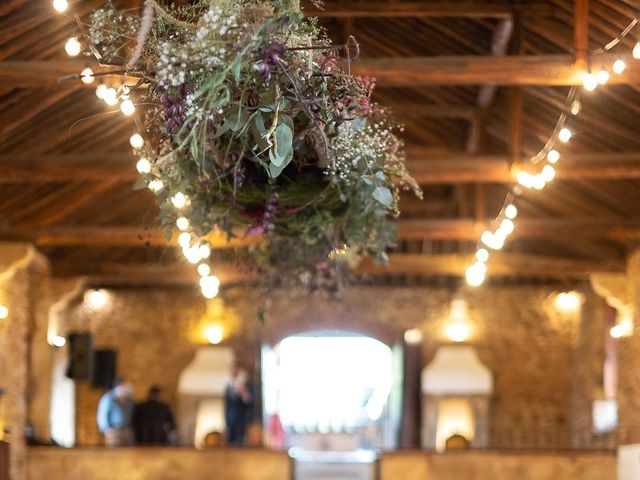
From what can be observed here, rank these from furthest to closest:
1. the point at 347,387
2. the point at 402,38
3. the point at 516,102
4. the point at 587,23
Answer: the point at 347,387 → the point at 402,38 → the point at 516,102 → the point at 587,23

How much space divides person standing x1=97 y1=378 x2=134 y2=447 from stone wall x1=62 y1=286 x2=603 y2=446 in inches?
55.4

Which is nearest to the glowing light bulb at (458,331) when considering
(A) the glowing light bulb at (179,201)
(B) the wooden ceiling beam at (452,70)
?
(B) the wooden ceiling beam at (452,70)

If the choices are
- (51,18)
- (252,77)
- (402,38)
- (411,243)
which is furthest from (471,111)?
(252,77)

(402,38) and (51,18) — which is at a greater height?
(402,38)

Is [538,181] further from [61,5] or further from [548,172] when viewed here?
[61,5]

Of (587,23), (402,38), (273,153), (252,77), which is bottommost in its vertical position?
(273,153)

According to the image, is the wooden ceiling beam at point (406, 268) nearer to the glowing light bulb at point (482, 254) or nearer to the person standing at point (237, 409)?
the person standing at point (237, 409)

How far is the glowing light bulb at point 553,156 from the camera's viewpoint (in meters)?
10.9

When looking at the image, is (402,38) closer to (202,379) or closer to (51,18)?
(51,18)

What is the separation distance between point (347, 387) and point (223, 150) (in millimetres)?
14329

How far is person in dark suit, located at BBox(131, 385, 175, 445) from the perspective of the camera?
55.5 feet

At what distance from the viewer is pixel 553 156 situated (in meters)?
11.0

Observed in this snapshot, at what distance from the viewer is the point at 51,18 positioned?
10703mm

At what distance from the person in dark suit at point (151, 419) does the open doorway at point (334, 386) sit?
7.07ft
